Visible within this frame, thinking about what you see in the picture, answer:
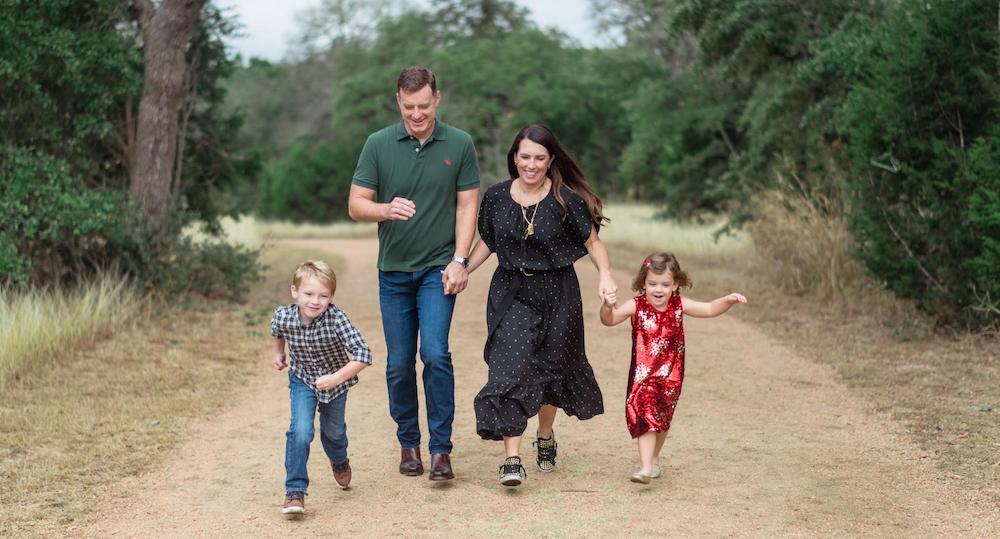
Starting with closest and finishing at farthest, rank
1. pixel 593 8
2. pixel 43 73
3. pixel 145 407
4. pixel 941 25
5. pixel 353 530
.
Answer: pixel 353 530
pixel 145 407
pixel 941 25
pixel 43 73
pixel 593 8

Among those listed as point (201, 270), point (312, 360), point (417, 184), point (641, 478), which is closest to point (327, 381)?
point (312, 360)

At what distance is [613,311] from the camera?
6074 mm

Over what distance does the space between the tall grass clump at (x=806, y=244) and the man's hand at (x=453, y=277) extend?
7.73 meters

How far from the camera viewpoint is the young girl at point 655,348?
20.0ft

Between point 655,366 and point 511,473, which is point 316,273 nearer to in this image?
point 511,473

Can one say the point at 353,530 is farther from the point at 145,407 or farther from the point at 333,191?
the point at 333,191

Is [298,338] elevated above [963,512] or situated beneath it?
elevated above

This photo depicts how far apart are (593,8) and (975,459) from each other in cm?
4081

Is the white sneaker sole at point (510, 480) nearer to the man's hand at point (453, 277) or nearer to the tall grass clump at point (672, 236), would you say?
the man's hand at point (453, 277)

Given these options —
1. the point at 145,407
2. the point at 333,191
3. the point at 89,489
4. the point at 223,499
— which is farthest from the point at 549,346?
the point at 333,191

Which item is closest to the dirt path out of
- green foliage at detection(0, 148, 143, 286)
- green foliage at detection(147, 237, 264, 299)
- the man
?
the man

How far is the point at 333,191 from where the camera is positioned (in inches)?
1961

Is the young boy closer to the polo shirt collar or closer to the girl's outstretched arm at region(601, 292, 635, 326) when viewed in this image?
the polo shirt collar

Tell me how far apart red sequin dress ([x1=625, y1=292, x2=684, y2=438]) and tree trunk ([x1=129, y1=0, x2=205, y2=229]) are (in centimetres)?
868
